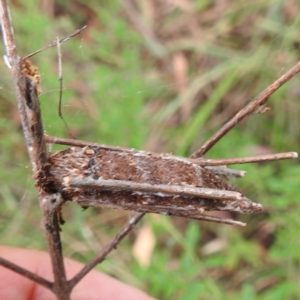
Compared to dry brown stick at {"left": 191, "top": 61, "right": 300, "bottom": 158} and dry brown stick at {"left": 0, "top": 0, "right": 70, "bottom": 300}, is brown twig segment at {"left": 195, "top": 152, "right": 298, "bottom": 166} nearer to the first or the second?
dry brown stick at {"left": 191, "top": 61, "right": 300, "bottom": 158}

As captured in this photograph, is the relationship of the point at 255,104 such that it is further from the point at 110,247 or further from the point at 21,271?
the point at 21,271

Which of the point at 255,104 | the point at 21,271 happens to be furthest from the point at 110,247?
the point at 255,104

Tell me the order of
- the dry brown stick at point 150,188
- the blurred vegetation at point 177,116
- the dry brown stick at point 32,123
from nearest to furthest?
the dry brown stick at point 32,123, the dry brown stick at point 150,188, the blurred vegetation at point 177,116

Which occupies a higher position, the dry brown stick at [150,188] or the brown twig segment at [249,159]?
the brown twig segment at [249,159]

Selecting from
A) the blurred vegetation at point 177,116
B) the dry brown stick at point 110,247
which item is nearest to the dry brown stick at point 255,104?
the dry brown stick at point 110,247

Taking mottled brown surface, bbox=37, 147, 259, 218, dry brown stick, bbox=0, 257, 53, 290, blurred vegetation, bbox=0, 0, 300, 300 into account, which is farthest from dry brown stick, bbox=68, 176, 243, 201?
blurred vegetation, bbox=0, 0, 300, 300

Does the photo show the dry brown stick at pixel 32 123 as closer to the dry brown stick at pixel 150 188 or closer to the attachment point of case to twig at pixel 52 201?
the attachment point of case to twig at pixel 52 201
